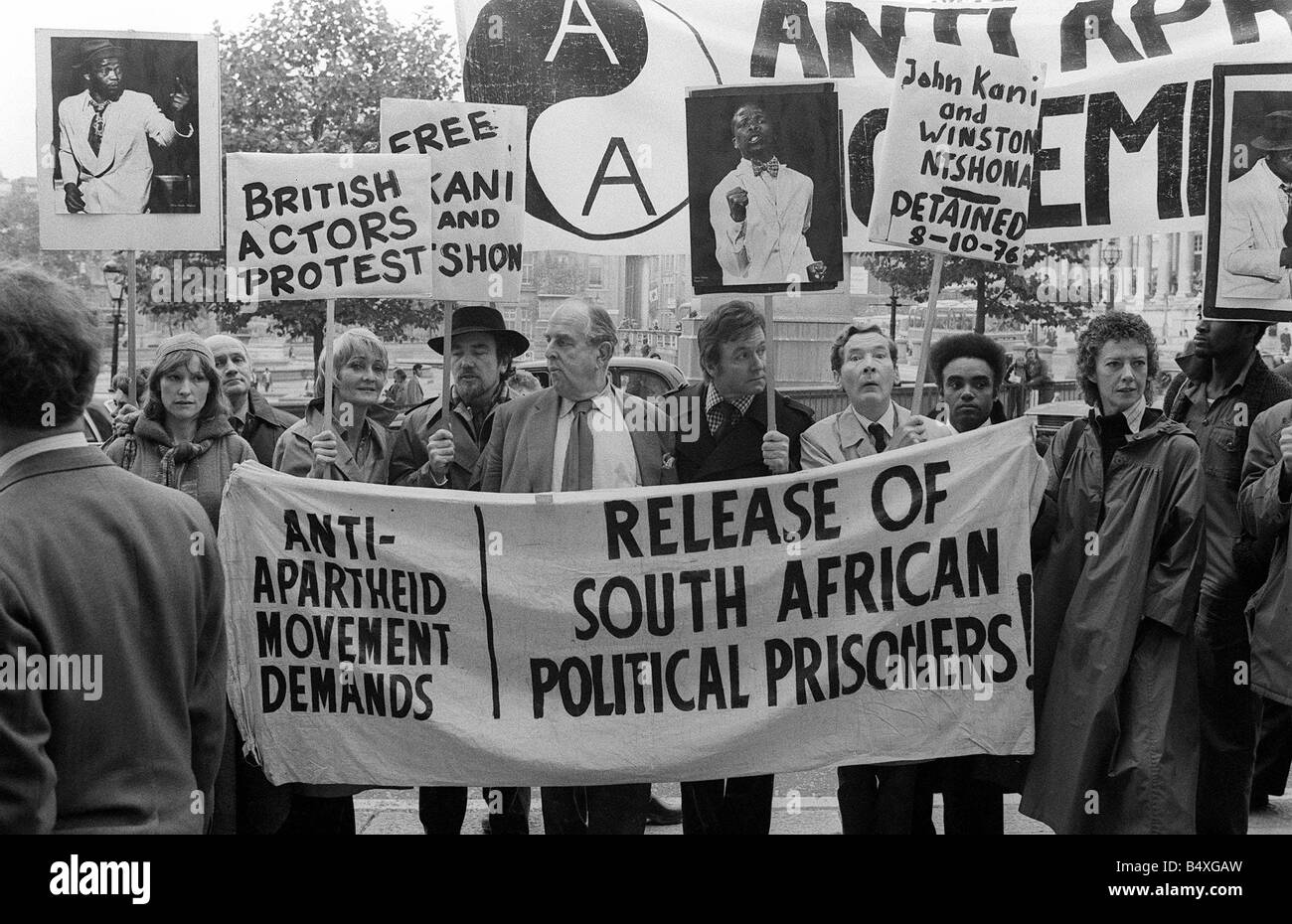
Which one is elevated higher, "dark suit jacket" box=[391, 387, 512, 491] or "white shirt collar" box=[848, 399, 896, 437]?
"white shirt collar" box=[848, 399, 896, 437]

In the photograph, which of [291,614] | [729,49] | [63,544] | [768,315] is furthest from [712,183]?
[63,544]

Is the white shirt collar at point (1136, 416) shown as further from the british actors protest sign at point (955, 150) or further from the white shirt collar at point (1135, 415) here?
the british actors protest sign at point (955, 150)

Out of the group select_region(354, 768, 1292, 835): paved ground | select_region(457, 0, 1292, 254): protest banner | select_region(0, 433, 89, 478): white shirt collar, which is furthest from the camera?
select_region(457, 0, 1292, 254): protest banner

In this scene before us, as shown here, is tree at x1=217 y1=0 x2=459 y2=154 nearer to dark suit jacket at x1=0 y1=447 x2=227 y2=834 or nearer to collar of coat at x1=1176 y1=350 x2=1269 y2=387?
collar of coat at x1=1176 y1=350 x2=1269 y2=387

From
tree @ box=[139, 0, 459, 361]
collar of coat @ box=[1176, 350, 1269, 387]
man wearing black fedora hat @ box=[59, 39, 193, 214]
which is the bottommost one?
collar of coat @ box=[1176, 350, 1269, 387]

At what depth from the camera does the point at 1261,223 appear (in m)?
4.85

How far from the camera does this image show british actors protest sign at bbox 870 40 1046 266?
4.86 meters

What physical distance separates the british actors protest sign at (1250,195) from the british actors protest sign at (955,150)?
638 mm

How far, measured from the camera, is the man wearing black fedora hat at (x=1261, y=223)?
485cm

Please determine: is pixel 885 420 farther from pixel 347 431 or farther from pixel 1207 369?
pixel 347 431

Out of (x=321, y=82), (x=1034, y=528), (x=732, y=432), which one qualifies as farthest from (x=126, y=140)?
(x=321, y=82)

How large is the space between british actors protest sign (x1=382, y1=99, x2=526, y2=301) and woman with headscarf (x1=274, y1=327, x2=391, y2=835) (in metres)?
0.52

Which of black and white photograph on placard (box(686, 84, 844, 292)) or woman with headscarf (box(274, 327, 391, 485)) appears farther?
woman with headscarf (box(274, 327, 391, 485))
